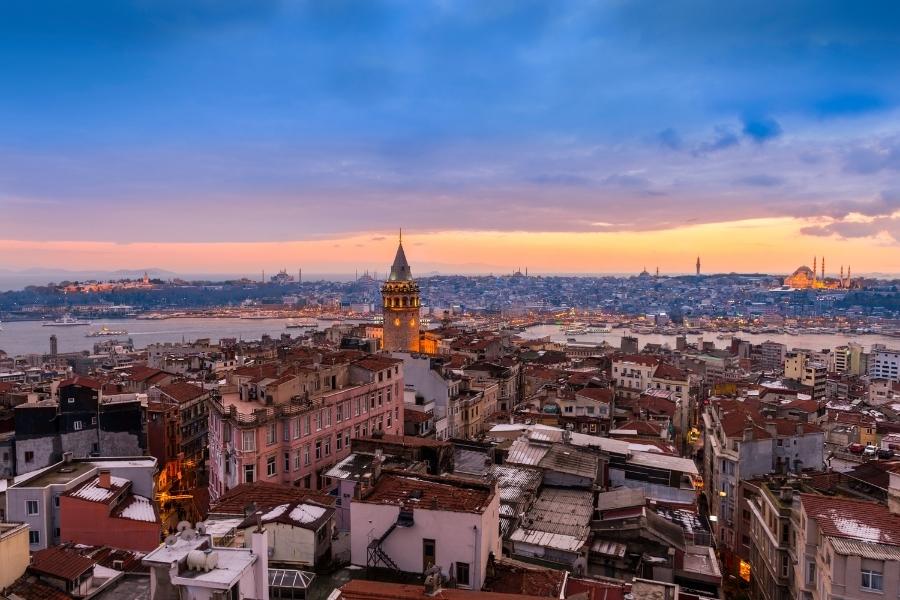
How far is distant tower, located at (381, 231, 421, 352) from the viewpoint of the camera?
1991 inches

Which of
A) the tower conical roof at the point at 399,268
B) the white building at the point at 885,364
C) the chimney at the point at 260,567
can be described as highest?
the tower conical roof at the point at 399,268

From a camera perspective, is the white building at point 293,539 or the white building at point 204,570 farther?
the white building at point 293,539

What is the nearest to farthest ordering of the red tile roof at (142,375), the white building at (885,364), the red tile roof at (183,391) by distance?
the red tile roof at (183,391), the red tile roof at (142,375), the white building at (885,364)

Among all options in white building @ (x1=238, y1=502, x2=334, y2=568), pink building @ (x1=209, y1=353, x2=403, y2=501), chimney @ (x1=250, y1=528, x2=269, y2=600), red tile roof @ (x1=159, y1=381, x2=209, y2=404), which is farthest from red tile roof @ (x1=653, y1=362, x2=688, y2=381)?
chimney @ (x1=250, y1=528, x2=269, y2=600)

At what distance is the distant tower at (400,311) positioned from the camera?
50.6 metres

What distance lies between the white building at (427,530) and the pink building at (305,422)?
306 inches

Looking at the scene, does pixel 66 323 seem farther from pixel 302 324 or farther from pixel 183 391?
pixel 183 391

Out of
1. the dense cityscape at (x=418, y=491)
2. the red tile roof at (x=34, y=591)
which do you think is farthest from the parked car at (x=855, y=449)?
the red tile roof at (x=34, y=591)

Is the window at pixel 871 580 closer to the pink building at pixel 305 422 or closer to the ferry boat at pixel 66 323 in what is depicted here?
the pink building at pixel 305 422

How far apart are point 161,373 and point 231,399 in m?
17.8

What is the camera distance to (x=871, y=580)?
11047 millimetres

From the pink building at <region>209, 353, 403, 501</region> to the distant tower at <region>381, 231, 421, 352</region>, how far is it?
2655cm

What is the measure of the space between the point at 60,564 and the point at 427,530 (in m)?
5.66

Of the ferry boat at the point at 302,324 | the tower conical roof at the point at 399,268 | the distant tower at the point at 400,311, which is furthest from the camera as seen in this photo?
the ferry boat at the point at 302,324
